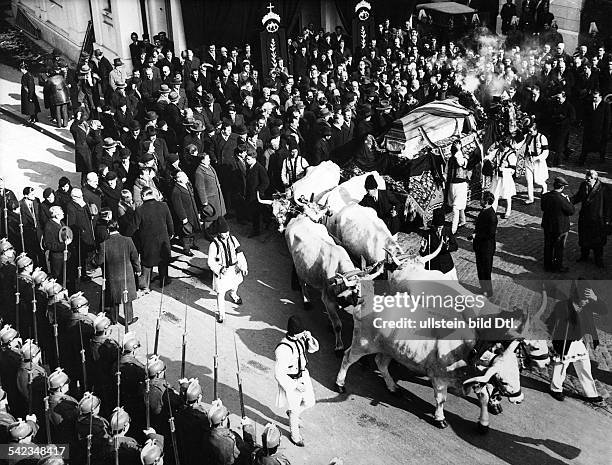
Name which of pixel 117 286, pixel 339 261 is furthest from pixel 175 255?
pixel 339 261

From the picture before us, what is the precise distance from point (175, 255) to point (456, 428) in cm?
633

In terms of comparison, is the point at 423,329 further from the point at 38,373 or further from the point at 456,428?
the point at 38,373

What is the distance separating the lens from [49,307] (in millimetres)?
9281

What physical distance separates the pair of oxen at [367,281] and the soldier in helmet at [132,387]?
2673 mm

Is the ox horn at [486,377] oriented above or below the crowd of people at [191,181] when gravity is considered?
below

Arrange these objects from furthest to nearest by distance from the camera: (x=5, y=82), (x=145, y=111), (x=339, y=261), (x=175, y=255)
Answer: (x=5, y=82) → (x=145, y=111) → (x=175, y=255) → (x=339, y=261)

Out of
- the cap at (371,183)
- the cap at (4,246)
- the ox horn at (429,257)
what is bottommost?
the ox horn at (429,257)

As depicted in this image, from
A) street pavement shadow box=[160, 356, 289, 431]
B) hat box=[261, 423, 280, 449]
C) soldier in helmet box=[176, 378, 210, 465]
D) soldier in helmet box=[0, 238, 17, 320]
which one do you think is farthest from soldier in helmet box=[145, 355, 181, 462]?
soldier in helmet box=[0, 238, 17, 320]

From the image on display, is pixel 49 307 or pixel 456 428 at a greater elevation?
pixel 49 307

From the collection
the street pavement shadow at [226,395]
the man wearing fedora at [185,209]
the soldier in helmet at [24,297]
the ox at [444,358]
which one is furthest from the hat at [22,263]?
the ox at [444,358]

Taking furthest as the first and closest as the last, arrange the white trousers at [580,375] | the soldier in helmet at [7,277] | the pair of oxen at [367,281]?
1. the soldier in helmet at [7,277]
2. the white trousers at [580,375]
3. the pair of oxen at [367,281]

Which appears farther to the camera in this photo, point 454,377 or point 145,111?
point 145,111

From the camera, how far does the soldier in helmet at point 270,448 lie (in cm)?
662

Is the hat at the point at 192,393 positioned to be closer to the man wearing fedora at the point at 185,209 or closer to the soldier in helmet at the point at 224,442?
the soldier in helmet at the point at 224,442
